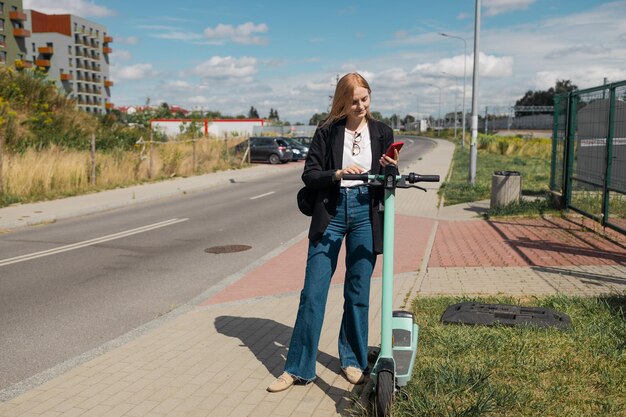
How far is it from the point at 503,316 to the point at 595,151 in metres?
5.84

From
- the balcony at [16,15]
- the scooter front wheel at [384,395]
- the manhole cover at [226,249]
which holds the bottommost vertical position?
the manhole cover at [226,249]

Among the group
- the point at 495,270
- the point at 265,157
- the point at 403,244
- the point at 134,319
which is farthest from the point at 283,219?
the point at 265,157

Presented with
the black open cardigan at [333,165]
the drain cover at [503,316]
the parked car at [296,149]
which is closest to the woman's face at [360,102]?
the black open cardigan at [333,165]

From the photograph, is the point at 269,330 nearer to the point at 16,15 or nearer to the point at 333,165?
the point at 333,165

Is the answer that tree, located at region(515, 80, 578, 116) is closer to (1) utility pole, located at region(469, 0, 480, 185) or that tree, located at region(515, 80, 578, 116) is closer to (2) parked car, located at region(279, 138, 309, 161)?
(2) parked car, located at region(279, 138, 309, 161)

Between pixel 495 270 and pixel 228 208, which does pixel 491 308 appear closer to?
pixel 495 270

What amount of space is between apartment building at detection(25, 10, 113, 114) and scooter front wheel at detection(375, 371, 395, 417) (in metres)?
101

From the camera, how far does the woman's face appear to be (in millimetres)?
3957

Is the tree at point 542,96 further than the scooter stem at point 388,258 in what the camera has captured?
Yes

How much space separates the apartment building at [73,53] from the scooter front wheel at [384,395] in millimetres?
101322

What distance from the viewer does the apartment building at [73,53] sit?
103 metres

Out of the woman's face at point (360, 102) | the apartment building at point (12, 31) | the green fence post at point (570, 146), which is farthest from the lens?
the apartment building at point (12, 31)

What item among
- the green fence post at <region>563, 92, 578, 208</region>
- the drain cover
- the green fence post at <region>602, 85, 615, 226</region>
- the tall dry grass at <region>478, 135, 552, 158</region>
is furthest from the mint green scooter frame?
the tall dry grass at <region>478, 135, 552, 158</region>

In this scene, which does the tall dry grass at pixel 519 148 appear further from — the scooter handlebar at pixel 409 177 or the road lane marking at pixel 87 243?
the scooter handlebar at pixel 409 177
